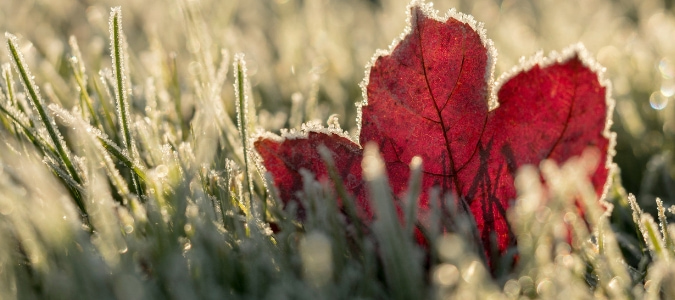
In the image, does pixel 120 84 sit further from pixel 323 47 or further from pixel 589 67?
pixel 323 47

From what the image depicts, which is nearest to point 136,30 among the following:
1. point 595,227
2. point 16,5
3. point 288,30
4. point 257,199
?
point 16,5

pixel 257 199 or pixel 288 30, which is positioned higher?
pixel 288 30

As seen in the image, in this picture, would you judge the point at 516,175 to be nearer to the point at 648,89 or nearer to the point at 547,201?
the point at 547,201

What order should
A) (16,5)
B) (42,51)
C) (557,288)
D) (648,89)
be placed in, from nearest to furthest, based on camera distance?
1. (557,288)
2. (648,89)
3. (42,51)
4. (16,5)

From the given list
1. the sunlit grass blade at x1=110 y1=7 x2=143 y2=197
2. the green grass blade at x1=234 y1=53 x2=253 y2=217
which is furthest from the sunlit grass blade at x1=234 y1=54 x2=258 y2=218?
the sunlit grass blade at x1=110 y1=7 x2=143 y2=197

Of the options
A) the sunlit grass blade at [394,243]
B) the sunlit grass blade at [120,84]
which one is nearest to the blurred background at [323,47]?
the sunlit grass blade at [120,84]

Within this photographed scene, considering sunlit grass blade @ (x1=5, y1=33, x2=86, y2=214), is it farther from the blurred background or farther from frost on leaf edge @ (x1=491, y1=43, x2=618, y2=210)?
frost on leaf edge @ (x1=491, y1=43, x2=618, y2=210)
